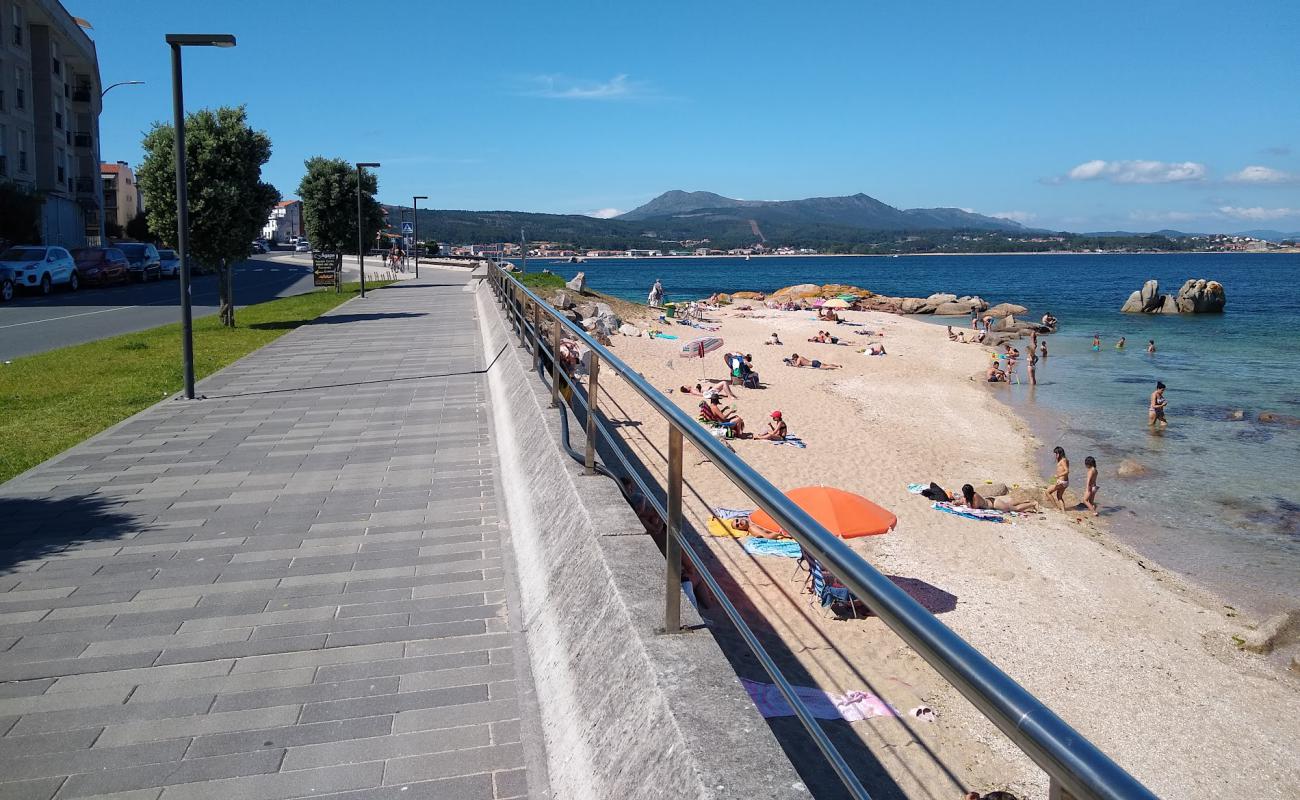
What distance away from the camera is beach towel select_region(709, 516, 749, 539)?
11.3 metres

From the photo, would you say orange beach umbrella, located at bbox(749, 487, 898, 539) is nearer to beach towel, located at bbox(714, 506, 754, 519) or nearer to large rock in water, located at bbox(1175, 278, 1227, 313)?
beach towel, located at bbox(714, 506, 754, 519)

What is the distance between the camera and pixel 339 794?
3.23 metres

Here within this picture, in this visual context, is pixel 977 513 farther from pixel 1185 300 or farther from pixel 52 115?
pixel 1185 300

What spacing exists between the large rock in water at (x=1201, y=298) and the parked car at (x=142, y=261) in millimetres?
64256

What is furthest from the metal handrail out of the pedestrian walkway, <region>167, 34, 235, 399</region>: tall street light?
<region>167, 34, 235, 399</region>: tall street light

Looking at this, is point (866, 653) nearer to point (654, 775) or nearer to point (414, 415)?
point (414, 415)

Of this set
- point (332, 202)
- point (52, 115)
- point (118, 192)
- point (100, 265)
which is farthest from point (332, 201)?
point (118, 192)

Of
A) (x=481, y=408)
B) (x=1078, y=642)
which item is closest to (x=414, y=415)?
(x=481, y=408)

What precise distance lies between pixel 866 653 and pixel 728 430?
29.6 ft

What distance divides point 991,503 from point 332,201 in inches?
1194

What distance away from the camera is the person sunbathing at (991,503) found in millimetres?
13656

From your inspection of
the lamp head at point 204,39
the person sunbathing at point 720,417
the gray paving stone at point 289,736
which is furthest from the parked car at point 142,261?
the gray paving stone at point 289,736

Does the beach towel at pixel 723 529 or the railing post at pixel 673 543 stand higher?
the railing post at pixel 673 543

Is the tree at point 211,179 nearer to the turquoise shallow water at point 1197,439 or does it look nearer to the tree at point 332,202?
the tree at point 332,202
